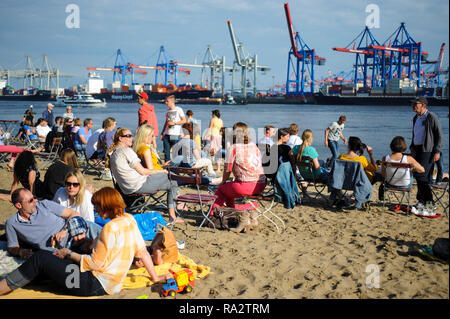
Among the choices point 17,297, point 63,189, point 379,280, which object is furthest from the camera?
point 63,189

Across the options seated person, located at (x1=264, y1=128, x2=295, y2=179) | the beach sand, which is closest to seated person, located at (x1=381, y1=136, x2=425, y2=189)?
the beach sand

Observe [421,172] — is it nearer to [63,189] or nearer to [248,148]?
[248,148]

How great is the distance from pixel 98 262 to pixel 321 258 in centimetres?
204

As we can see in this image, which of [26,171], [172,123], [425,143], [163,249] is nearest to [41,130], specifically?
[172,123]

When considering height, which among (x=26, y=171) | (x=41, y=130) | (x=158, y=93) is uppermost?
(x=158, y=93)

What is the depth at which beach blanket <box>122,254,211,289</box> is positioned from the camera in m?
3.13

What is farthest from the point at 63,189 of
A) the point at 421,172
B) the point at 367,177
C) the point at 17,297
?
the point at 421,172

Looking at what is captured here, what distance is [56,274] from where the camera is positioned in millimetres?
2848

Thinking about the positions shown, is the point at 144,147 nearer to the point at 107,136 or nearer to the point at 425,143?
the point at 107,136

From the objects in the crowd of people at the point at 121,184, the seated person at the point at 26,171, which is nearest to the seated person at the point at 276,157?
the crowd of people at the point at 121,184

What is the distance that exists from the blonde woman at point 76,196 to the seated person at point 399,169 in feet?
11.8
